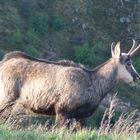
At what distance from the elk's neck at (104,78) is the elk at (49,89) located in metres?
0.03

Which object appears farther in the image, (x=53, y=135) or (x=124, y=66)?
(x=124, y=66)

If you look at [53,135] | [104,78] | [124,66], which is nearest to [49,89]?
[104,78]

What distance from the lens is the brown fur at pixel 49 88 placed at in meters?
14.9

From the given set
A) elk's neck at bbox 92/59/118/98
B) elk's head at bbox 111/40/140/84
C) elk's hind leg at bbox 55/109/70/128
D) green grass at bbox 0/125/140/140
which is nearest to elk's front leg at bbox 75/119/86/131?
elk's hind leg at bbox 55/109/70/128

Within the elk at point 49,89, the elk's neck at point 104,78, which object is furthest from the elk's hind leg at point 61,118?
the elk's neck at point 104,78

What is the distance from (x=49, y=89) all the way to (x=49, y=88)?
21mm

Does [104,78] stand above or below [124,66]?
below

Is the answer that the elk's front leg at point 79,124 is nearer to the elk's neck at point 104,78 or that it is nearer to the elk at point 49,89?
the elk at point 49,89

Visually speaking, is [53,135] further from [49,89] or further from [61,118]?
[49,89]

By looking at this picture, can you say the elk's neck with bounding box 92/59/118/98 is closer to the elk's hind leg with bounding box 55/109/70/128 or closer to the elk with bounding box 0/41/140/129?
the elk with bounding box 0/41/140/129

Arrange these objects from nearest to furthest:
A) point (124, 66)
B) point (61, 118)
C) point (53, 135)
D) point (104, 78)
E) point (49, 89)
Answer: point (53, 135)
point (61, 118)
point (49, 89)
point (104, 78)
point (124, 66)

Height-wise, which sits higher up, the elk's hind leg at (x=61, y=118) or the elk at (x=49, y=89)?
the elk at (x=49, y=89)

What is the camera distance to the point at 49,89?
15.0 metres

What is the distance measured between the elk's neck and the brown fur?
0.17 ft
